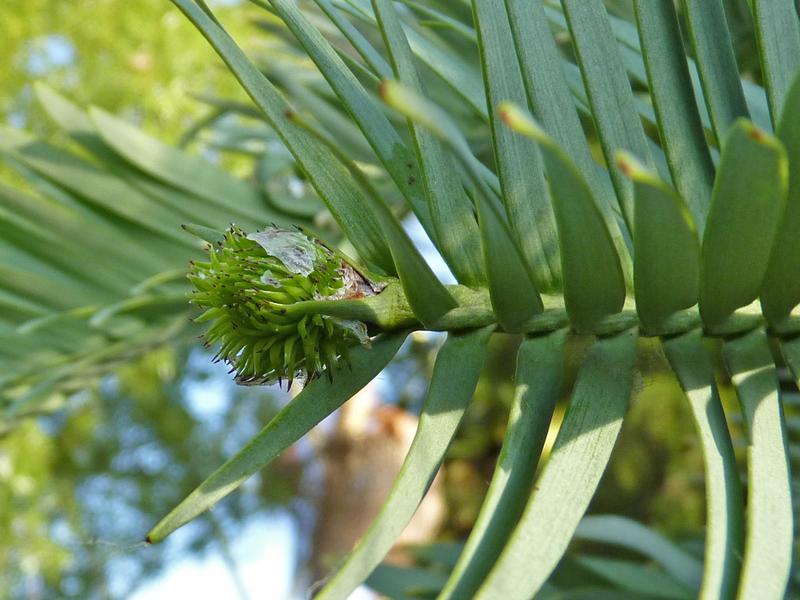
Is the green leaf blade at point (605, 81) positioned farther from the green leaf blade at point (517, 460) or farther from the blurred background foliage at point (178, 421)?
the blurred background foliage at point (178, 421)

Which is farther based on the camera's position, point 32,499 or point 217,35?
point 32,499

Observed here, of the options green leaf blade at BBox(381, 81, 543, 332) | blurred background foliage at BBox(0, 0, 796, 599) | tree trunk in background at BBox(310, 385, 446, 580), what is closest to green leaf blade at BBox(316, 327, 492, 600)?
green leaf blade at BBox(381, 81, 543, 332)

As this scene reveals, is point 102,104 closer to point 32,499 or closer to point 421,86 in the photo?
point 32,499

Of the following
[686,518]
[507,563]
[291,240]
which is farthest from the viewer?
[686,518]

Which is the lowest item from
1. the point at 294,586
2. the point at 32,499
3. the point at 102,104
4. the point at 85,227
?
the point at 294,586

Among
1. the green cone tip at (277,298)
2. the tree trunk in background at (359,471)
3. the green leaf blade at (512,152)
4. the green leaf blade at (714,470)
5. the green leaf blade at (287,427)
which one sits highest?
the green leaf blade at (512,152)

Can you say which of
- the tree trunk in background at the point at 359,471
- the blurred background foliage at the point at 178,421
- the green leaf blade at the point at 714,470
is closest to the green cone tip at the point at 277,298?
the green leaf blade at the point at 714,470

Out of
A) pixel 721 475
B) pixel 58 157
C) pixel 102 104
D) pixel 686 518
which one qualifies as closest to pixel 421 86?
pixel 721 475
